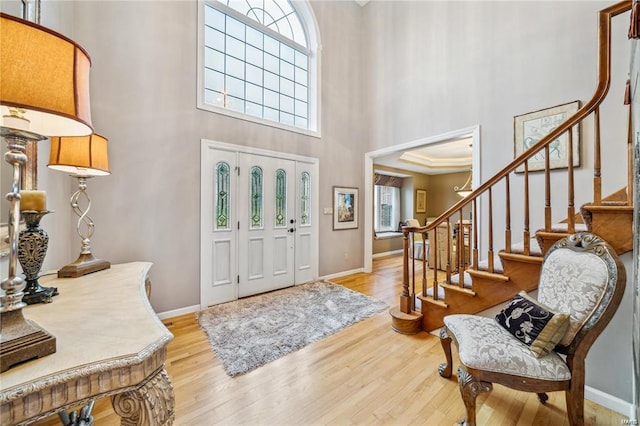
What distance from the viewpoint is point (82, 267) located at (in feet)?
5.53

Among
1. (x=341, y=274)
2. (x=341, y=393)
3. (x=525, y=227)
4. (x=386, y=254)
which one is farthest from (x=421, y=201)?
(x=341, y=393)

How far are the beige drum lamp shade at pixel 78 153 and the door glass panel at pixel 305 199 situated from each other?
2620 mm

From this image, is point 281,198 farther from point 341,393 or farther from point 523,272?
point 523,272

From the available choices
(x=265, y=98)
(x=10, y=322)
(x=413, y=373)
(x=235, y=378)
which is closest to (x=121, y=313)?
(x=10, y=322)

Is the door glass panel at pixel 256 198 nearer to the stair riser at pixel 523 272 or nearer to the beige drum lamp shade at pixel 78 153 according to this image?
the beige drum lamp shade at pixel 78 153

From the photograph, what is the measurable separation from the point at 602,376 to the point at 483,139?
2434mm

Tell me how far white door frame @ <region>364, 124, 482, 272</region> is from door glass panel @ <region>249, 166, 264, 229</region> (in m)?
2.10

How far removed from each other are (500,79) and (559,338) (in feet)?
9.45

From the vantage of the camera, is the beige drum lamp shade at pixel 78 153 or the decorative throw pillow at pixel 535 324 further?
the beige drum lamp shade at pixel 78 153

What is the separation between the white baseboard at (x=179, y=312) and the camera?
9.32ft

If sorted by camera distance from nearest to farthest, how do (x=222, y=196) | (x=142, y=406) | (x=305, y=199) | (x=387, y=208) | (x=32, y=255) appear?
(x=142, y=406) < (x=32, y=255) < (x=222, y=196) < (x=305, y=199) < (x=387, y=208)

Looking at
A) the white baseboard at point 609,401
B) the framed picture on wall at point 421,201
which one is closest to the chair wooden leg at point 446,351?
the white baseboard at point 609,401

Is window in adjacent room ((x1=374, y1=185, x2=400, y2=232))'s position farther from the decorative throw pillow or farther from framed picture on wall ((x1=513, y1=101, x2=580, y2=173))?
the decorative throw pillow

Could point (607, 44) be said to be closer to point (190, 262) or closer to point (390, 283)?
point (390, 283)
